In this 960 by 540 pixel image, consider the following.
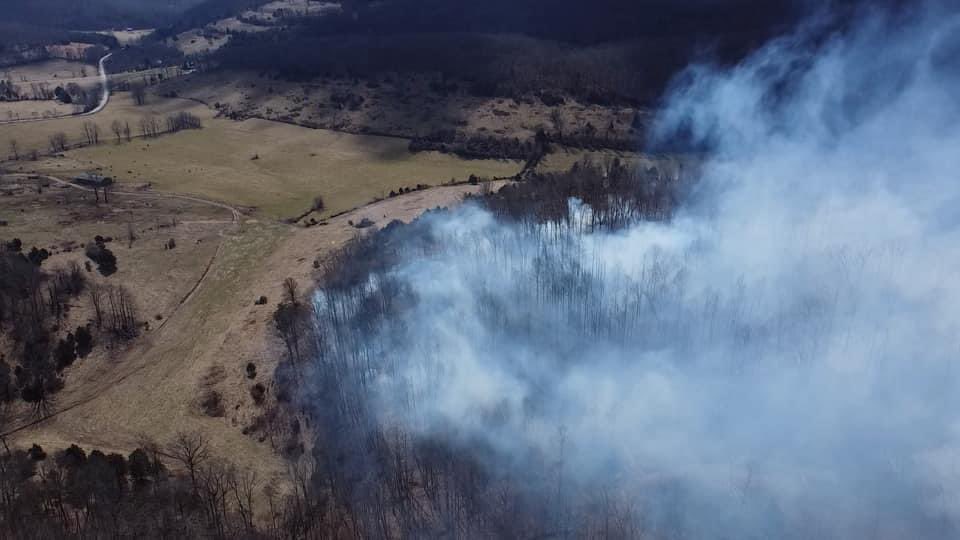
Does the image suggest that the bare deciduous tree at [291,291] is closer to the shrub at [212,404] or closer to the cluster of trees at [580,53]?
the shrub at [212,404]

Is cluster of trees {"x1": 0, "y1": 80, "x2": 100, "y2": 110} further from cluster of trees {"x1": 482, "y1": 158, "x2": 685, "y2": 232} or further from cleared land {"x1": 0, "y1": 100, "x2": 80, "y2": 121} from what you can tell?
cluster of trees {"x1": 482, "y1": 158, "x2": 685, "y2": 232}

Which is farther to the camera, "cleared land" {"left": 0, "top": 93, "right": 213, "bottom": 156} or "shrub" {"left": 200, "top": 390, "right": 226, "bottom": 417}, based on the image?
"cleared land" {"left": 0, "top": 93, "right": 213, "bottom": 156}

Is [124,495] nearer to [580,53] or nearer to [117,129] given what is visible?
[117,129]

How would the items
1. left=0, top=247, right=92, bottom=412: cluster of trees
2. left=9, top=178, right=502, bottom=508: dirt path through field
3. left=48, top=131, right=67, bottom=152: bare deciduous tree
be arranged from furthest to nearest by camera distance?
left=48, top=131, right=67, bottom=152: bare deciduous tree
left=0, top=247, right=92, bottom=412: cluster of trees
left=9, top=178, right=502, bottom=508: dirt path through field

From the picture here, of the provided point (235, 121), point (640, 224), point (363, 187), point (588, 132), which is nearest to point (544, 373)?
point (640, 224)

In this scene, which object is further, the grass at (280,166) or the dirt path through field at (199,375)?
the grass at (280,166)

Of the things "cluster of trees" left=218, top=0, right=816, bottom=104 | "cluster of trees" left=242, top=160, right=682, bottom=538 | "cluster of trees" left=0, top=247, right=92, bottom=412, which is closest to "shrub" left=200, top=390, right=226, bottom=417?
"cluster of trees" left=242, top=160, right=682, bottom=538

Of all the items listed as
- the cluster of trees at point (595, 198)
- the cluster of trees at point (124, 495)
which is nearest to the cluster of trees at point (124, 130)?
the cluster of trees at point (595, 198)
